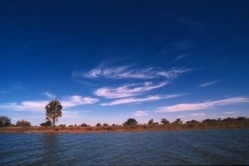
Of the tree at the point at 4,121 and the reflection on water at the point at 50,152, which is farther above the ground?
the tree at the point at 4,121

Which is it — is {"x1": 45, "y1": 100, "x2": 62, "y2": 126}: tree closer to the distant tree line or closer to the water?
the distant tree line

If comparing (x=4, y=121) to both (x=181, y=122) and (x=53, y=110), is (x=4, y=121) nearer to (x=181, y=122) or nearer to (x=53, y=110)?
(x=53, y=110)

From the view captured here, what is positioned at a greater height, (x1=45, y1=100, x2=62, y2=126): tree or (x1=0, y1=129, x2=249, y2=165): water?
(x1=45, y1=100, x2=62, y2=126): tree

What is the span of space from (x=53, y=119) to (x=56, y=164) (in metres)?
104

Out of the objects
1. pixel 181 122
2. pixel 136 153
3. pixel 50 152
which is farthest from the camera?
pixel 181 122

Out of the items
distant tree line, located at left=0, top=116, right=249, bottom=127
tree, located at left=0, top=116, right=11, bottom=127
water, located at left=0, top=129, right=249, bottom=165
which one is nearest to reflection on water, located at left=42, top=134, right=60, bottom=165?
water, located at left=0, top=129, right=249, bottom=165

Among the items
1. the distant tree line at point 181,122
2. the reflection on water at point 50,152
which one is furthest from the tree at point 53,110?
the reflection on water at point 50,152

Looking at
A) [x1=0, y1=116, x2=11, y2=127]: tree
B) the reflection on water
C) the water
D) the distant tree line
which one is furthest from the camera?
[x1=0, y1=116, x2=11, y2=127]: tree

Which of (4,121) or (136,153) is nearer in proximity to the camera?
(136,153)

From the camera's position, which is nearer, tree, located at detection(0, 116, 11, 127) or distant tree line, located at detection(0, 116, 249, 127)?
distant tree line, located at detection(0, 116, 249, 127)

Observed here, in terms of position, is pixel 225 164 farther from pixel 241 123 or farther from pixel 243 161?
pixel 241 123

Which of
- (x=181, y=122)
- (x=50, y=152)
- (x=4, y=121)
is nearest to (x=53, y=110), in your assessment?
(x=4, y=121)

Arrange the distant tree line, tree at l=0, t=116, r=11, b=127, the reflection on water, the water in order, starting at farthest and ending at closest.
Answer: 1. tree at l=0, t=116, r=11, b=127
2. the distant tree line
3. the reflection on water
4. the water

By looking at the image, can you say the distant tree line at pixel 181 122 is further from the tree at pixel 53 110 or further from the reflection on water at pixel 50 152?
the reflection on water at pixel 50 152
